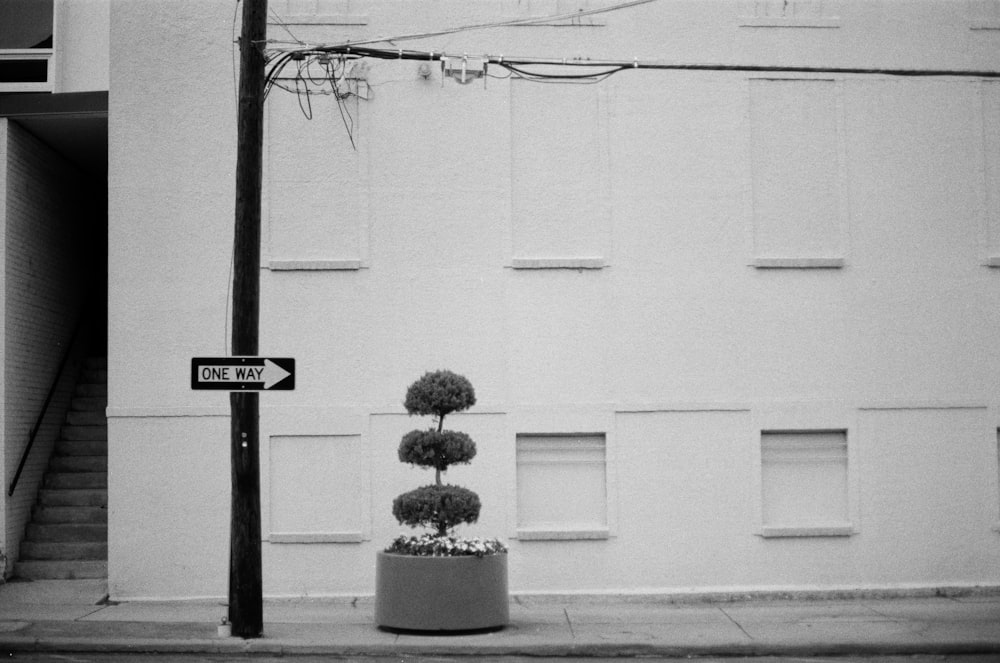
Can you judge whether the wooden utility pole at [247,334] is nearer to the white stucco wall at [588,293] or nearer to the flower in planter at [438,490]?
the flower in planter at [438,490]

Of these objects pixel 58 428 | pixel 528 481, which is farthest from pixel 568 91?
pixel 58 428

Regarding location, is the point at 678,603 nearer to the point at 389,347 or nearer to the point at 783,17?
the point at 389,347

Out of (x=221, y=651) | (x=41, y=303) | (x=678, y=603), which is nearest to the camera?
(x=221, y=651)

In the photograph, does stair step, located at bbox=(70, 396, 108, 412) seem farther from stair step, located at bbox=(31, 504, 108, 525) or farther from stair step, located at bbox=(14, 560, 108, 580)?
stair step, located at bbox=(14, 560, 108, 580)

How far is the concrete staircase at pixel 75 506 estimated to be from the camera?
15695 millimetres

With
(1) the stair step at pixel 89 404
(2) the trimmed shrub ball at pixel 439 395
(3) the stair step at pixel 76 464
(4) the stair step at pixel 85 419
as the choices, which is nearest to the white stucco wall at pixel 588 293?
(2) the trimmed shrub ball at pixel 439 395

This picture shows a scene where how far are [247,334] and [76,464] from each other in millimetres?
6234

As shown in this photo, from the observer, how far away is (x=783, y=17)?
15.3 metres

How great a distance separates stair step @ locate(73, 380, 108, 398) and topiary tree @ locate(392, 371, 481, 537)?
281 inches

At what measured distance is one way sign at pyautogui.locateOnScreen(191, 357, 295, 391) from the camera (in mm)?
11766

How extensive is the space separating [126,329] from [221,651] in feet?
15.5

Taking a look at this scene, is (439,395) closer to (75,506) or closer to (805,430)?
(805,430)

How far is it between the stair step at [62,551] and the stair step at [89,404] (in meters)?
2.50

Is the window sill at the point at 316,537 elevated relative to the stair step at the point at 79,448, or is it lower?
lower
